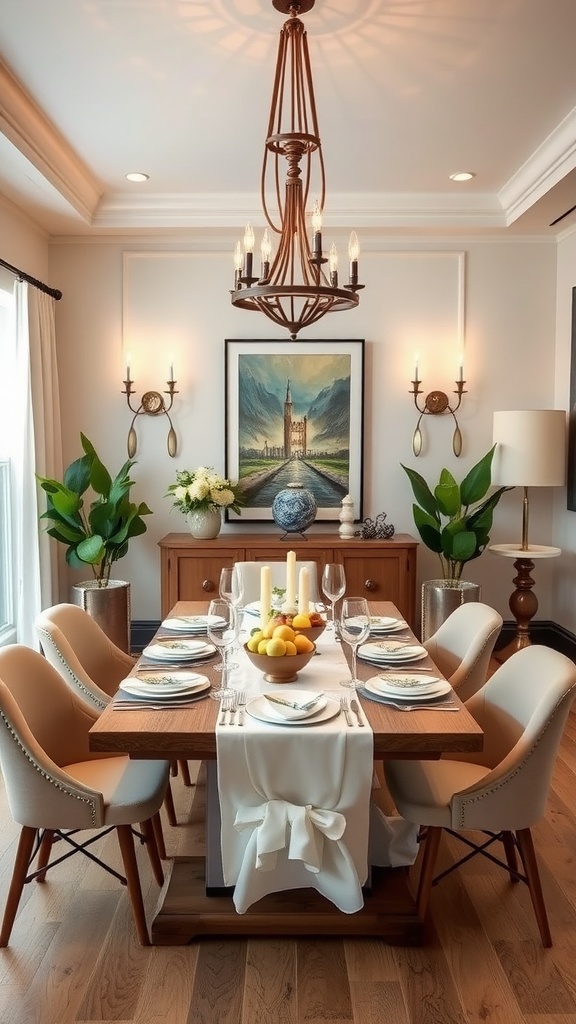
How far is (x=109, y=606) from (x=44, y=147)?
7.92ft

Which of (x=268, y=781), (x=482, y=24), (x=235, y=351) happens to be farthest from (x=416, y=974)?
(x=235, y=351)

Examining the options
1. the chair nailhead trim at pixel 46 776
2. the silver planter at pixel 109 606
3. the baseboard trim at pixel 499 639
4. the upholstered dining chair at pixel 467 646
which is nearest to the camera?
the chair nailhead trim at pixel 46 776

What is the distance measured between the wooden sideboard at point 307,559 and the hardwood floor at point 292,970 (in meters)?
2.28

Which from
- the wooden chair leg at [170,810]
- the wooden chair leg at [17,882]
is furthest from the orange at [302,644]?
the wooden chair leg at [170,810]

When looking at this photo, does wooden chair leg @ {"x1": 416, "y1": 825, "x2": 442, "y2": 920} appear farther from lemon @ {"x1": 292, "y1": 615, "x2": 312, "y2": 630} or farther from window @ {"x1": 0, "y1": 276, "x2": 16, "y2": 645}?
window @ {"x1": 0, "y1": 276, "x2": 16, "y2": 645}

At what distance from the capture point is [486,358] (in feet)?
17.0

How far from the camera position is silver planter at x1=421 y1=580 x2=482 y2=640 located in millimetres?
4648

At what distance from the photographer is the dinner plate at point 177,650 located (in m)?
2.63

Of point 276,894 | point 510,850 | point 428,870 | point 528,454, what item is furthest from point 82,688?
point 528,454

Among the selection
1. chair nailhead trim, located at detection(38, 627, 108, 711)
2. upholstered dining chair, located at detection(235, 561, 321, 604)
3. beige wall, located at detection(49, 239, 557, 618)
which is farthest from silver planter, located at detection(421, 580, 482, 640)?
chair nailhead trim, located at detection(38, 627, 108, 711)

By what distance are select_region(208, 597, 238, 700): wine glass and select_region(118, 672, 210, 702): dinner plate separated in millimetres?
54

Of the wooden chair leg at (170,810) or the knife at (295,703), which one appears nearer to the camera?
the knife at (295,703)

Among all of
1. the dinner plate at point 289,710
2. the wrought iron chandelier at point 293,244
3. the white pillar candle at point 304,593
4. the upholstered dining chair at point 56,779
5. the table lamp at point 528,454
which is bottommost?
the upholstered dining chair at point 56,779

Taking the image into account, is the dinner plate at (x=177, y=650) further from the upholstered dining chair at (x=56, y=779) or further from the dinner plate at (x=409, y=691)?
the dinner plate at (x=409, y=691)
